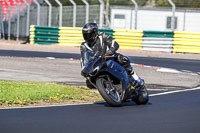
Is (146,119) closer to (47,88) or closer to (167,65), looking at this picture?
(47,88)

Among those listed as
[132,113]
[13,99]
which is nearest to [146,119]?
[132,113]

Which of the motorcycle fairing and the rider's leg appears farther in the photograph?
the rider's leg

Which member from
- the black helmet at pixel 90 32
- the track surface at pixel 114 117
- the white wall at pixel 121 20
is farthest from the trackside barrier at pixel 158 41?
the black helmet at pixel 90 32

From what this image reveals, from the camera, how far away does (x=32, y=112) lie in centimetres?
913

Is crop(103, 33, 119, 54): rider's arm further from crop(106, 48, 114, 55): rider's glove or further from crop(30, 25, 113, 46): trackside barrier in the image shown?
crop(30, 25, 113, 46): trackside barrier

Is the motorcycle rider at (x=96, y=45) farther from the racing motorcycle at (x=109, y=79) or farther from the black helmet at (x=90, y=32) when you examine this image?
the racing motorcycle at (x=109, y=79)

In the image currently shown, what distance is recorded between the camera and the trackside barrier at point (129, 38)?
92.6 ft

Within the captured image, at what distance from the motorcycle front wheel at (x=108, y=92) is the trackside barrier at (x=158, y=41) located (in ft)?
57.9

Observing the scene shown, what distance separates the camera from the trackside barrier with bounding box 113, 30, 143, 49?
92.6ft

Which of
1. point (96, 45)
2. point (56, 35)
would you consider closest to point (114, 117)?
point (96, 45)

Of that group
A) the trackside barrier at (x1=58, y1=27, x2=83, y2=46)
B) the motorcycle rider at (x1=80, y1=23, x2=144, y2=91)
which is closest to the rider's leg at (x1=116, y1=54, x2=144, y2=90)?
the motorcycle rider at (x1=80, y1=23, x2=144, y2=91)

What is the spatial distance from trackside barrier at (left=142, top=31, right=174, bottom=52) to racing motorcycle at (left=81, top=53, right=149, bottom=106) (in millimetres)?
17144

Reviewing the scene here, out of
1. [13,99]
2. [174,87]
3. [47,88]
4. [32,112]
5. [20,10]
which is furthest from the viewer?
[20,10]

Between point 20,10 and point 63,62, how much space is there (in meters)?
13.6
